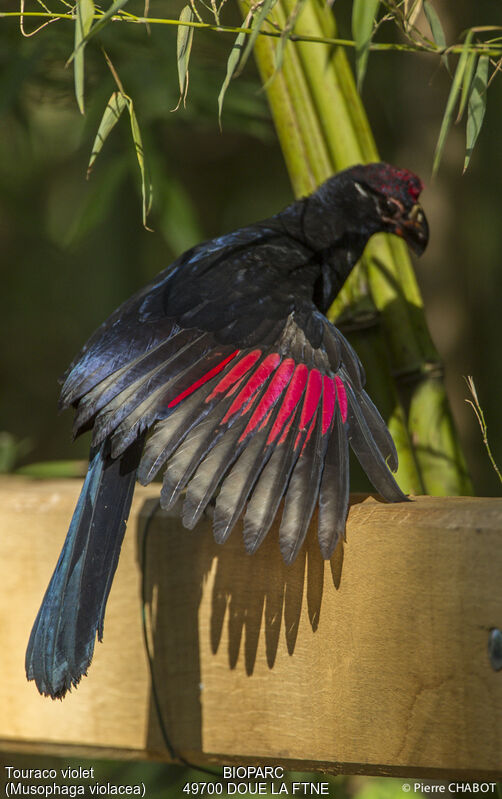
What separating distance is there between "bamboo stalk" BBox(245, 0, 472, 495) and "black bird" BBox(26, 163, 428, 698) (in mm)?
123

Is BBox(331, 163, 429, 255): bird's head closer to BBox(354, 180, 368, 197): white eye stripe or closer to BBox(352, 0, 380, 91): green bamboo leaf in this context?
BBox(354, 180, 368, 197): white eye stripe

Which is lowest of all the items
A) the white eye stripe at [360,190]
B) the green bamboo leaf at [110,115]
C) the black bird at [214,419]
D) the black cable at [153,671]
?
the black cable at [153,671]

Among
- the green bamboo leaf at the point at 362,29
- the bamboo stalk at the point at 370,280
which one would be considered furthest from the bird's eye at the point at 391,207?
the green bamboo leaf at the point at 362,29

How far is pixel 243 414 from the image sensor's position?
36.8 inches

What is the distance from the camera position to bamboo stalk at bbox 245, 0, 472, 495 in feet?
3.82

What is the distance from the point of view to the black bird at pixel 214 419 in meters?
0.85

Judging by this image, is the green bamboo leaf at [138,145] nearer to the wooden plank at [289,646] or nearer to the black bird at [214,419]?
the black bird at [214,419]

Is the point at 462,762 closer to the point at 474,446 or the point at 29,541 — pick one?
the point at 29,541

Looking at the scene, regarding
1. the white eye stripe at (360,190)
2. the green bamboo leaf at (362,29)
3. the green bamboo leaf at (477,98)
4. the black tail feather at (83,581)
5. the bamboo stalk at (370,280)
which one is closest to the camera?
the green bamboo leaf at (362,29)

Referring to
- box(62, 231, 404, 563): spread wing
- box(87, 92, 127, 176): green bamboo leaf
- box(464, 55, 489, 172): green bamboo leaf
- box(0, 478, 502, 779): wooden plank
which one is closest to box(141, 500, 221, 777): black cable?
box(0, 478, 502, 779): wooden plank

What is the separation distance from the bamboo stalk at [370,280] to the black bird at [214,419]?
0.40 ft

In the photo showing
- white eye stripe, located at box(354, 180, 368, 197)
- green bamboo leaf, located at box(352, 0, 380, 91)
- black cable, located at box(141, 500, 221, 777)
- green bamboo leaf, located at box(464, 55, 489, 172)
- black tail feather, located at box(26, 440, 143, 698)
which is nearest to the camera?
green bamboo leaf, located at box(352, 0, 380, 91)

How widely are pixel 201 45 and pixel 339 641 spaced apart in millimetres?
1930

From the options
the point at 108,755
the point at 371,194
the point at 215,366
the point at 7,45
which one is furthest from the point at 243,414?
the point at 7,45
